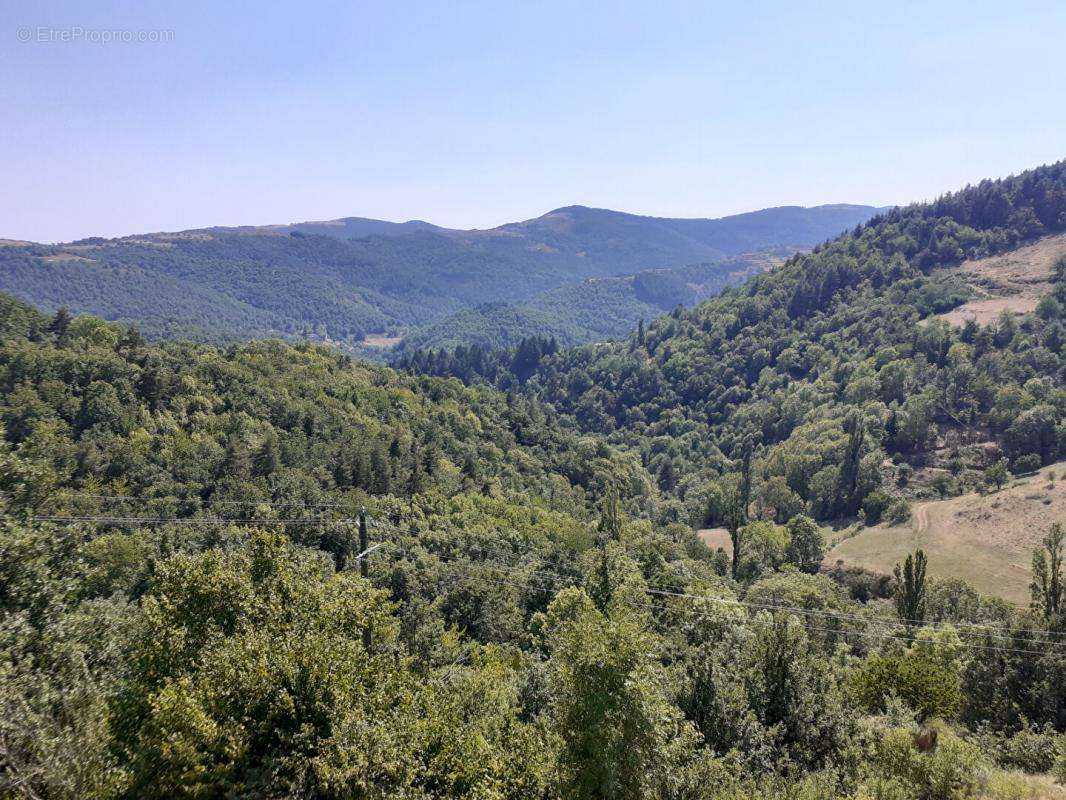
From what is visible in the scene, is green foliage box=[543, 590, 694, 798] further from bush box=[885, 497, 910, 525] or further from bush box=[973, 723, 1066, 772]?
bush box=[885, 497, 910, 525]

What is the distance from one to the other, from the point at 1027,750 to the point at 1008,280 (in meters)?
202

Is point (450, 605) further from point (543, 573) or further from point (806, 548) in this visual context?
point (806, 548)

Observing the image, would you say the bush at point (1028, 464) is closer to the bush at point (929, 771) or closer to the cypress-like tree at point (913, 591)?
the cypress-like tree at point (913, 591)

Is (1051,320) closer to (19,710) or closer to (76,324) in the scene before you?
(19,710)

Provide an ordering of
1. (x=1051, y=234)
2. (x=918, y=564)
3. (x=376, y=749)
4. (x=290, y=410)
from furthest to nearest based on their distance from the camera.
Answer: (x=1051, y=234), (x=290, y=410), (x=918, y=564), (x=376, y=749)

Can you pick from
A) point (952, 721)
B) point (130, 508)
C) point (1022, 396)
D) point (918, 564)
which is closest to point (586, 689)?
point (952, 721)

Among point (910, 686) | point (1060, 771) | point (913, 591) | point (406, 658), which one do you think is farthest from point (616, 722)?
point (913, 591)

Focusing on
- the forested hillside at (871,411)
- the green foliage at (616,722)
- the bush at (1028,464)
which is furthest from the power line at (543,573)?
the bush at (1028,464)

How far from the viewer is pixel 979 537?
294 feet

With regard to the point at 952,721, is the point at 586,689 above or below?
above

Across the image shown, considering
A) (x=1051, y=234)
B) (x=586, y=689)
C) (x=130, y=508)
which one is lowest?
(x=130, y=508)

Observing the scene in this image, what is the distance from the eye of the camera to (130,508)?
191ft

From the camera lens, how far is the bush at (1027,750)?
22172 millimetres

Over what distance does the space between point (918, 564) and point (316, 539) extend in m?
54.9
